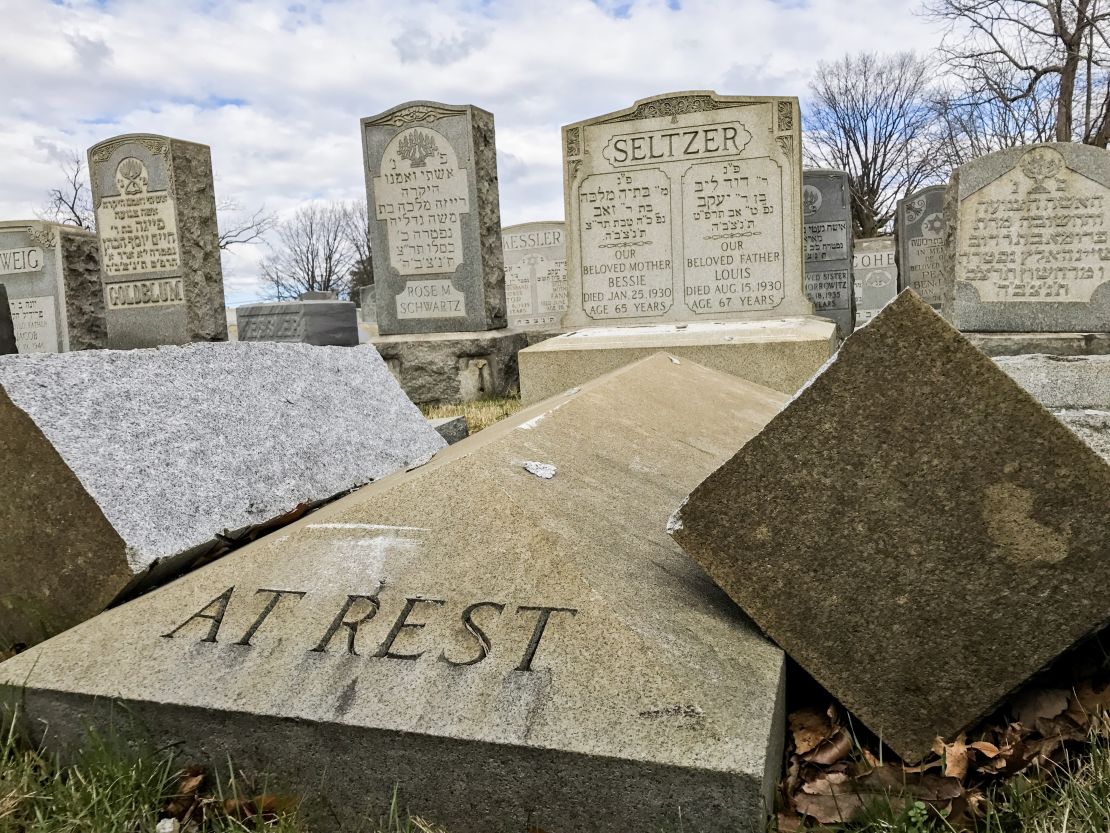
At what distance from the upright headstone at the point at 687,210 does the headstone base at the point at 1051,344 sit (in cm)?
193

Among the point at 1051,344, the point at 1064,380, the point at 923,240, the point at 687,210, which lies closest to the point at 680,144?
the point at 687,210

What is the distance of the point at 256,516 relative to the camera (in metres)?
2.55

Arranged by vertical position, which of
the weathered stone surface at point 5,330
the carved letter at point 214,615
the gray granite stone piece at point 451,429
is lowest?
the carved letter at point 214,615

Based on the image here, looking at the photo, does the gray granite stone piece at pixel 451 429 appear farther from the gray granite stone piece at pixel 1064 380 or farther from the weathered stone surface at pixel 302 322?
the weathered stone surface at pixel 302 322

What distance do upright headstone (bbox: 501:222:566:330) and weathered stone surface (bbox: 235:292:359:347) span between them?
222 inches

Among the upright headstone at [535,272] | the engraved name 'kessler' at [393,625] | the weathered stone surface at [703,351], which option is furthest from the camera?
the upright headstone at [535,272]

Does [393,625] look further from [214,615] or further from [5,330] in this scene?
[5,330]

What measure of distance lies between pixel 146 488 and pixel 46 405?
33cm

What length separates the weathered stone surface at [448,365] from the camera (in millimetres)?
8336

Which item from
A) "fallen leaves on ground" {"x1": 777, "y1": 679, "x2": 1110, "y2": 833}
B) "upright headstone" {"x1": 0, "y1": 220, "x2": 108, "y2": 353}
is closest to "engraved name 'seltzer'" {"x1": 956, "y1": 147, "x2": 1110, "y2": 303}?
"fallen leaves on ground" {"x1": 777, "y1": 679, "x2": 1110, "y2": 833}

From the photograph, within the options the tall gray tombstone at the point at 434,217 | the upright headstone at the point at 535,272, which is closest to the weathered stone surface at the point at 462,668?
the tall gray tombstone at the point at 434,217

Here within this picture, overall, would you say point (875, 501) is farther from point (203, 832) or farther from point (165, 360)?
point (165, 360)

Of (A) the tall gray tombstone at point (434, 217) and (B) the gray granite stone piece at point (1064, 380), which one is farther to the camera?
(A) the tall gray tombstone at point (434, 217)

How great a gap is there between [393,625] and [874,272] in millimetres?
18845
